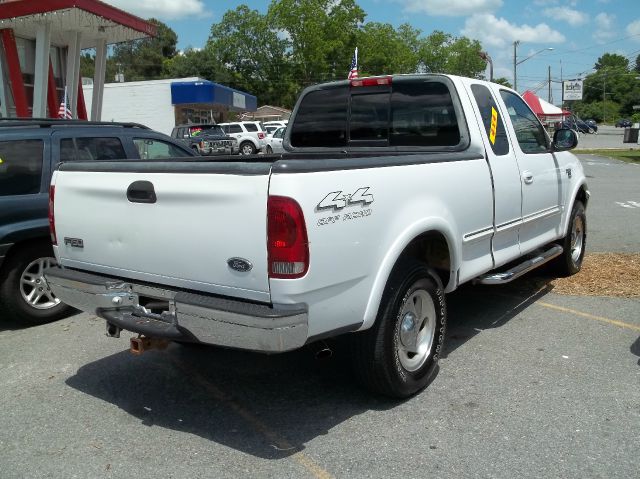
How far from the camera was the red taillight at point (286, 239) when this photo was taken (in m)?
3.03

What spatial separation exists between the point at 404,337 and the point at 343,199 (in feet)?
3.91

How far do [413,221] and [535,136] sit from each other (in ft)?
9.00

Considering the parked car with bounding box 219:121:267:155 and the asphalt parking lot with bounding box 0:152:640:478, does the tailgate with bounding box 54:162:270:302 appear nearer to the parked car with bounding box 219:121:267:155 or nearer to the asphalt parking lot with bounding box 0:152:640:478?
the asphalt parking lot with bounding box 0:152:640:478

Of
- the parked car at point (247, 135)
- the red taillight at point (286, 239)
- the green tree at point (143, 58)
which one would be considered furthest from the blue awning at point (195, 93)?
the green tree at point (143, 58)

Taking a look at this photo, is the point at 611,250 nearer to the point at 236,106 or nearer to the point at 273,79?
the point at 236,106

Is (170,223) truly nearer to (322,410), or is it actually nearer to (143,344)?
(143,344)

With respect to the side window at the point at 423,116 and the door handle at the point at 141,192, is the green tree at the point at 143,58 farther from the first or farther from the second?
the door handle at the point at 141,192

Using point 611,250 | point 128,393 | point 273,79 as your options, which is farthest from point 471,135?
point 273,79

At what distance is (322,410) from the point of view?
3961 mm

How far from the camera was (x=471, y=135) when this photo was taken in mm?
4828

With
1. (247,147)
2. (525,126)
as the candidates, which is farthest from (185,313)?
(247,147)

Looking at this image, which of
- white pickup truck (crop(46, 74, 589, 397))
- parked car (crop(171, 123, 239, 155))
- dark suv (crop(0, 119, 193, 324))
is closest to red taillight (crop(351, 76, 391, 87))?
white pickup truck (crop(46, 74, 589, 397))

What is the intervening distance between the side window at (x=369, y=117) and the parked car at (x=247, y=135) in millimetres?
27638

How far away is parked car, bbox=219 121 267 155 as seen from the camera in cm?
3328
